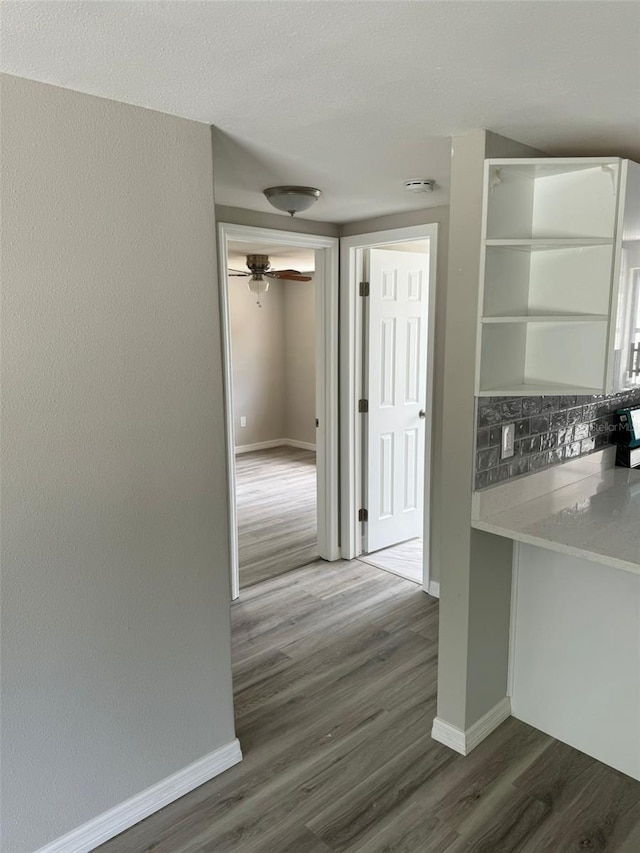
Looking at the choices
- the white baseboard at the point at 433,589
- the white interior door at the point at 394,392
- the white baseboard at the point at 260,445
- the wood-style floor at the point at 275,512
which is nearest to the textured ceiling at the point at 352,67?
the white interior door at the point at 394,392

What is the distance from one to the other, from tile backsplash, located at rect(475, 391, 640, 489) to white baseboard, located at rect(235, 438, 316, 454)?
196 inches

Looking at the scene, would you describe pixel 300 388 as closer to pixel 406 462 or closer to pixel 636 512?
pixel 406 462

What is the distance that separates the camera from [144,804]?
2.02 metres

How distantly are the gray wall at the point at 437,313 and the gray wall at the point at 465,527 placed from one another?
80 centimetres

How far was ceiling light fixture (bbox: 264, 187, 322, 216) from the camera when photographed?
2695 millimetres

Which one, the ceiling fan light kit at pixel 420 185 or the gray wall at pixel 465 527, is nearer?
the gray wall at pixel 465 527

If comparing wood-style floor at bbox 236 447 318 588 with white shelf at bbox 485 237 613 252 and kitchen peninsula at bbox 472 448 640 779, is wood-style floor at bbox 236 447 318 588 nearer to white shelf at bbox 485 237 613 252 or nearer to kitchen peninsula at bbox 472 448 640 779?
kitchen peninsula at bbox 472 448 640 779

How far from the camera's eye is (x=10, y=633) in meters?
1.68

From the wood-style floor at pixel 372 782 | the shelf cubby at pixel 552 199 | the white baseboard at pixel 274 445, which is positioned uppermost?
the shelf cubby at pixel 552 199

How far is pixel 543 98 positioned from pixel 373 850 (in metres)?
2.31

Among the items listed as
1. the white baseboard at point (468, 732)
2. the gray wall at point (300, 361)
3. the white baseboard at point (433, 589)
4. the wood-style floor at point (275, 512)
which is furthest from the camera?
the gray wall at point (300, 361)

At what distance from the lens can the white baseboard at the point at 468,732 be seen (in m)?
2.34

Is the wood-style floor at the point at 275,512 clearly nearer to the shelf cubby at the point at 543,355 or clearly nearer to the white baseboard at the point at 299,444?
the white baseboard at the point at 299,444

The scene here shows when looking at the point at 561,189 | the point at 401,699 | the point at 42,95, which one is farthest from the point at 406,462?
the point at 42,95
